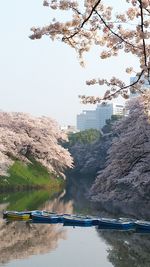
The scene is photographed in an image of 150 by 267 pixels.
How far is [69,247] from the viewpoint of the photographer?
1806 centimetres

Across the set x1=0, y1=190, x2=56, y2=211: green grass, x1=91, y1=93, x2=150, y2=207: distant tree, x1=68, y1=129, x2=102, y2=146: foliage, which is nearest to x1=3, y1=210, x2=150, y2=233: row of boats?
x1=91, y1=93, x2=150, y2=207: distant tree

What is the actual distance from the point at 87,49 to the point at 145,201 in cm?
2253

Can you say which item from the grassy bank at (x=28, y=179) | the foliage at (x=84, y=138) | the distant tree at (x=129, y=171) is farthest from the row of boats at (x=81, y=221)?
the foliage at (x=84, y=138)

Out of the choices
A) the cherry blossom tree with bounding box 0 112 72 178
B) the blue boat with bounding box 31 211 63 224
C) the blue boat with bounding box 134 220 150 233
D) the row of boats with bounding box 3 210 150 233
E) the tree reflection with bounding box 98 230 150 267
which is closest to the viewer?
the tree reflection with bounding box 98 230 150 267

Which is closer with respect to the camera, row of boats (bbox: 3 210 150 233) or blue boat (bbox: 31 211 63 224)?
row of boats (bbox: 3 210 150 233)

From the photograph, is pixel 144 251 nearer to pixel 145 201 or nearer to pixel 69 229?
pixel 69 229

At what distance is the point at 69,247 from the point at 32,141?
2925 centimetres

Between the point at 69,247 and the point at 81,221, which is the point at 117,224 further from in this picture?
the point at 69,247

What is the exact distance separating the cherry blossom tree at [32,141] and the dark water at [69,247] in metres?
21.6

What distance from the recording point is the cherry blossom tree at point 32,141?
45.4m

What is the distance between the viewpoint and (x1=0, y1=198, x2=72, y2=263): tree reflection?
17.2 m

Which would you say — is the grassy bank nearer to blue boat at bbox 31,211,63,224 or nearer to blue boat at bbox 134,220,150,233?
blue boat at bbox 31,211,63,224

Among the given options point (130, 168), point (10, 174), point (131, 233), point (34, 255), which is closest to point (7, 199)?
point (10, 174)

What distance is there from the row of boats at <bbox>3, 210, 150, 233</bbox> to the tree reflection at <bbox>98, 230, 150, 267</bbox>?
2.64 ft
